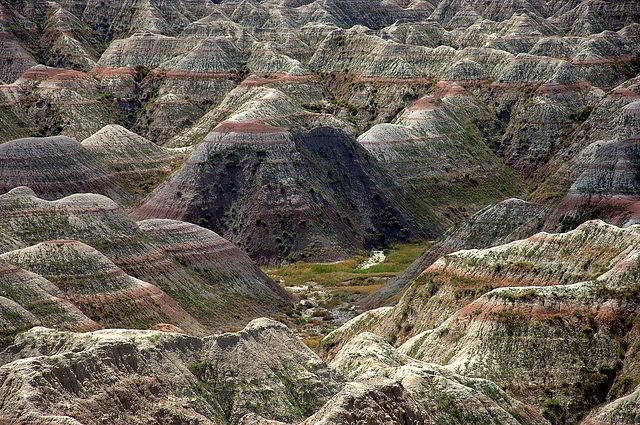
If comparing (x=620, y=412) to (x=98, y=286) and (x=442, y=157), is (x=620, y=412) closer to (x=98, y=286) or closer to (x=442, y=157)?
(x=98, y=286)

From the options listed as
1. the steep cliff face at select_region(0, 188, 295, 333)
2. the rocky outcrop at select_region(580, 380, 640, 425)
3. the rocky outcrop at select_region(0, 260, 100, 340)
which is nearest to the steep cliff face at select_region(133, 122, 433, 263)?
the steep cliff face at select_region(0, 188, 295, 333)

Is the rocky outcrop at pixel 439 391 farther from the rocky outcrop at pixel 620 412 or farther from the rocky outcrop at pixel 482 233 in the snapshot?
the rocky outcrop at pixel 482 233

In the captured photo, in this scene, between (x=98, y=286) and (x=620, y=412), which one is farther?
(x=98, y=286)

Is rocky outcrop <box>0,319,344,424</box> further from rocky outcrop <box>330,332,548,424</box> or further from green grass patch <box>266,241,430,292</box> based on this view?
green grass patch <box>266,241,430,292</box>

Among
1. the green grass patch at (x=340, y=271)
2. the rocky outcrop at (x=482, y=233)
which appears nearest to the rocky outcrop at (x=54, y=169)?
the green grass patch at (x=340, y=271)

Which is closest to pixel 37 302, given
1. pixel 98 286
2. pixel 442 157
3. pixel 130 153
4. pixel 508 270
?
pixel 98 286

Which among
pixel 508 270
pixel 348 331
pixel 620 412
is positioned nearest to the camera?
pixel 620 412

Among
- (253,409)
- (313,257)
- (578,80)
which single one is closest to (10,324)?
(253,409)
